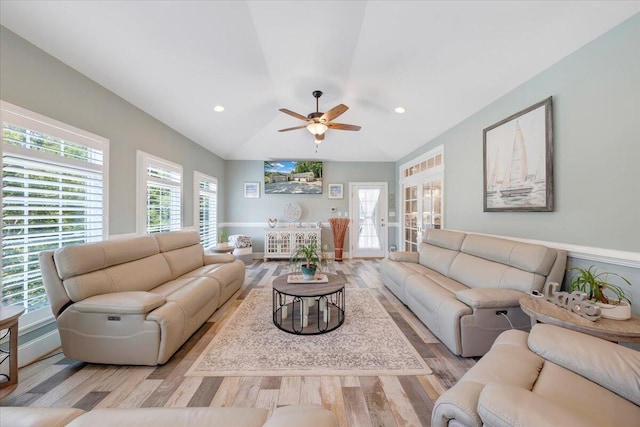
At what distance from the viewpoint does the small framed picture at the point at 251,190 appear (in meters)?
6.35

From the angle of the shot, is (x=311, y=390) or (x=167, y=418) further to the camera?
(x=311, y=390)

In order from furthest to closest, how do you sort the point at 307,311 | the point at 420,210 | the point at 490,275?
the point at 420,210 → the point at 307,311 → the point at 490,275

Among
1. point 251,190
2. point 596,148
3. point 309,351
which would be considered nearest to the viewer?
point 596,148

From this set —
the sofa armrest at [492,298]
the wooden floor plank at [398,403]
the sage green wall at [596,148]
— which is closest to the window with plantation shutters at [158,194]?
the wooden floor plank at [398,403]

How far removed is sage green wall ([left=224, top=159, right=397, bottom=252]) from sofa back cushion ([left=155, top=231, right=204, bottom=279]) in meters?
2.54

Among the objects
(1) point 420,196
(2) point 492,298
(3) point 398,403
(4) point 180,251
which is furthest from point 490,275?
(4) point 180,251

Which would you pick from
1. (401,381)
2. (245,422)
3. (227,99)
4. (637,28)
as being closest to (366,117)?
(227,99)

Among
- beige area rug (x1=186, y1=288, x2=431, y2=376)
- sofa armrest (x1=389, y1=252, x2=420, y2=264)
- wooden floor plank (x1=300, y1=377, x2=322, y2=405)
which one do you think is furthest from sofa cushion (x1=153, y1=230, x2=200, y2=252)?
sofa armrest (x1=389, y1=252, x2=420, y2=264)

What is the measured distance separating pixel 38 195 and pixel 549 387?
382cm

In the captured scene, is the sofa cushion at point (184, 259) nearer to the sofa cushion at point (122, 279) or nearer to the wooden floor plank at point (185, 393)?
the sofa cushion at point (122, 279)

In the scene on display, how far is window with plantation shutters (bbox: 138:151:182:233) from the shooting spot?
3.24 metres

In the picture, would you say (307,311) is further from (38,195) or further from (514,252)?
(38,195)

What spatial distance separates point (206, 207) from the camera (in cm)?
530

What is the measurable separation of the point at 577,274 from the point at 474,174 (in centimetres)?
170
